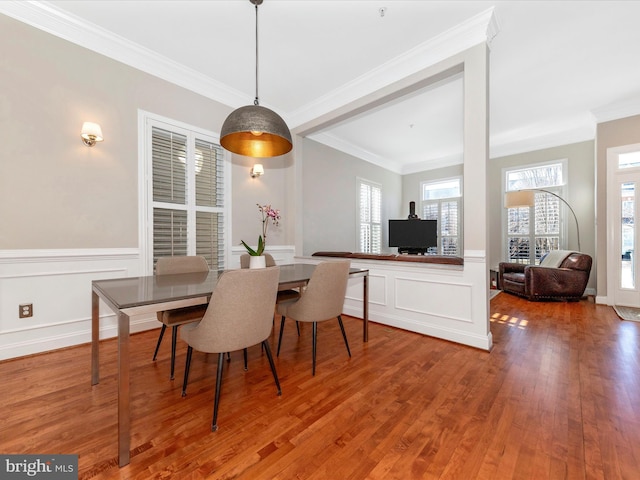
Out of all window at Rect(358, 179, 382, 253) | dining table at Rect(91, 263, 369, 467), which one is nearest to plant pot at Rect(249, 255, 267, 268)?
dining table at Rect(91, 263, 369, 467)

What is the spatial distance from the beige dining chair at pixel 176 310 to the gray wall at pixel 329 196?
2426 mm

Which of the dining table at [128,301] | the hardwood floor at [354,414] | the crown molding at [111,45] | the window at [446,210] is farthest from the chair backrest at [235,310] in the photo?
the window at [446,210]

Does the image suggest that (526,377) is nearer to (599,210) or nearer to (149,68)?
(599,210)

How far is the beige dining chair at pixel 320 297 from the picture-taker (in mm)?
2131

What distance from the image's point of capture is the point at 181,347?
8.63ft

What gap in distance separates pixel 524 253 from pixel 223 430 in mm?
6488

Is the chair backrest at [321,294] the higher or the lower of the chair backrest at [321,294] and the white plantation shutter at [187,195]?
the lower

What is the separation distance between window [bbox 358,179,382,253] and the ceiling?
7.15 ft

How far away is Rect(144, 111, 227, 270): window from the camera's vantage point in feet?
10.2

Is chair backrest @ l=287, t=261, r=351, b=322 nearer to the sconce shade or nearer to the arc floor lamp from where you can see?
the sconce shade

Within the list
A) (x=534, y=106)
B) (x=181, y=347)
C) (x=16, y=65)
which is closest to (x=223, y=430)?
(x=181, y=347)

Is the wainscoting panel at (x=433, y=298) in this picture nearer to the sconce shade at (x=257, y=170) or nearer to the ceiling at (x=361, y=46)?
the sconce shade at (x=257, y=170)

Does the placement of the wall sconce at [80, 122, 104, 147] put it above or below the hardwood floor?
above

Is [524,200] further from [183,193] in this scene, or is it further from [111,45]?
[111,45]
